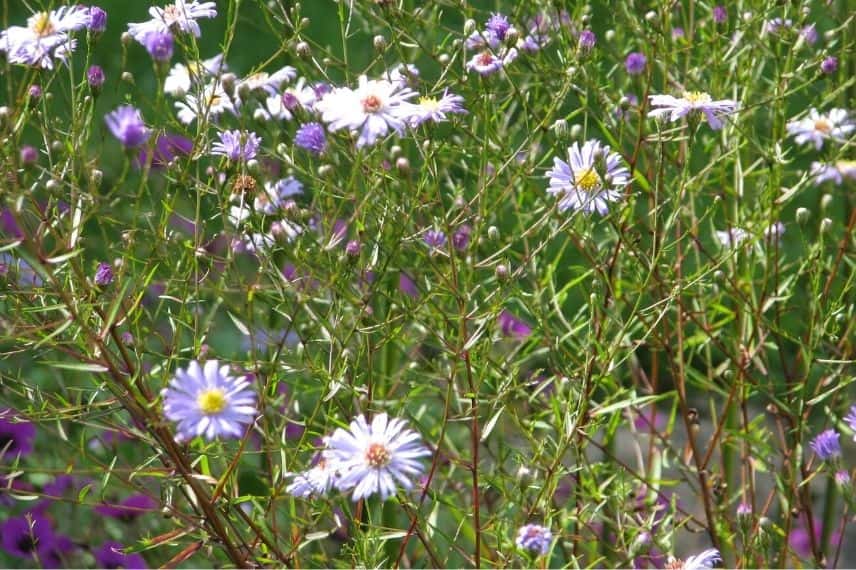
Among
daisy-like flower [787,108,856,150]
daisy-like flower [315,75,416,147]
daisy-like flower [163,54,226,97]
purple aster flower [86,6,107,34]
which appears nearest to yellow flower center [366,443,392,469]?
daisy-like flower [315,75,416,147]

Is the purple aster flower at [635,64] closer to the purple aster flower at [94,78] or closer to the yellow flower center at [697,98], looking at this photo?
the yellow flower center at [697,98]

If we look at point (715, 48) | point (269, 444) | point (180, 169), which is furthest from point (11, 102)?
point (715, 48)

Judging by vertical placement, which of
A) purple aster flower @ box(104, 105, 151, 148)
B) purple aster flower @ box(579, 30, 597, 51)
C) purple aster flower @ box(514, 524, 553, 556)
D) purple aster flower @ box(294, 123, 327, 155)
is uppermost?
purple aster flower @ box(579, 30, 597, 51)

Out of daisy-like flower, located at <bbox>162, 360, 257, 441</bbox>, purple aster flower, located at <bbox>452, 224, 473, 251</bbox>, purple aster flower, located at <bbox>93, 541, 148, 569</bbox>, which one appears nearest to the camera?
daisy-like flower, located at <bbox>162, 360, 257, 441</bbox>

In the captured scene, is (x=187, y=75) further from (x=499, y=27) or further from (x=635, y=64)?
(x=635, y=64)

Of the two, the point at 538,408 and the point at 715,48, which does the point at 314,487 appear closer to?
the point at 538,408

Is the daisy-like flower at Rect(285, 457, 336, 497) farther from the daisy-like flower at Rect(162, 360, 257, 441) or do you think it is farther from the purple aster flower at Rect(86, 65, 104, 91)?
the purple aster flower at Rect(86, 65, 104, 91)
